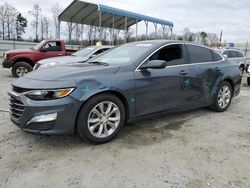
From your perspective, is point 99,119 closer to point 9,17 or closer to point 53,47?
point 53,47

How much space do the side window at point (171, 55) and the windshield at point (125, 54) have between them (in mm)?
229

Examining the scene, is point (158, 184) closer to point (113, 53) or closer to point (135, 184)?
point (135, 184)

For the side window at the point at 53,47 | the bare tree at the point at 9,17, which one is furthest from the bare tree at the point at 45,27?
the side window at the point at 53,47

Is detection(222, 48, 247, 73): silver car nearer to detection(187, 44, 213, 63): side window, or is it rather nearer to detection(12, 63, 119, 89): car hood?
detection(187, 44, 213, 63): side window

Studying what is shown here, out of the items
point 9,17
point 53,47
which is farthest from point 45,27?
point 53,47

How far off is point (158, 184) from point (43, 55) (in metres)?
9.64

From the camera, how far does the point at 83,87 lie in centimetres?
344

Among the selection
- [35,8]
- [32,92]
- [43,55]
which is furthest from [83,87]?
[35,8]

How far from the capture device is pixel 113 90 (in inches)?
145

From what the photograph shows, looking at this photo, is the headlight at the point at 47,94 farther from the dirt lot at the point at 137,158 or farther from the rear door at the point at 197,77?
the rear door at the point at 197,77

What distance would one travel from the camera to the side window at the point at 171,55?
14.4 ft

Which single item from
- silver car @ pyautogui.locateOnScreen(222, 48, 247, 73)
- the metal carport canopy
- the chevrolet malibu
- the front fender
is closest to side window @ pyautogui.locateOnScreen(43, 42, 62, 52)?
the metal carport canopy

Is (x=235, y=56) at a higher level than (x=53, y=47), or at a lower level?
lower

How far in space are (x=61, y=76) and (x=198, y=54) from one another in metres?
2.92
